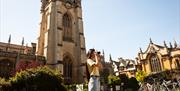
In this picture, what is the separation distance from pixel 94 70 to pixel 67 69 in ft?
103

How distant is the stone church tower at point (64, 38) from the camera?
35.5m

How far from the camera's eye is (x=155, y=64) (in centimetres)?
4281

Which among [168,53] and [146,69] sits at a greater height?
[168,53]

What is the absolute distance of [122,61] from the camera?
56.1m

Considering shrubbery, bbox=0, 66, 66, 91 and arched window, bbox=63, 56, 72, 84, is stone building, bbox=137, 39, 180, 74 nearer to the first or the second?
arched window, bbox=63, 56, 72, 84

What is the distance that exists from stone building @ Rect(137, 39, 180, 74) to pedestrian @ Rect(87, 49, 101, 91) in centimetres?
3676

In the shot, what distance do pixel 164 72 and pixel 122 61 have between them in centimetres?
1804

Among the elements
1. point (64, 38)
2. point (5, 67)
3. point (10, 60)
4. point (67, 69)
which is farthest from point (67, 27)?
point (5, 67)

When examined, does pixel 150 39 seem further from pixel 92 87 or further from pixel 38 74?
pixel 92 87

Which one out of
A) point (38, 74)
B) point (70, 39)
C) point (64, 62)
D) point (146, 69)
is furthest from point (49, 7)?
point (146, 69)

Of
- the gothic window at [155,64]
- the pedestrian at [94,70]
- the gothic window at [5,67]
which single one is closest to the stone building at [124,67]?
the gothic window at [155,64]

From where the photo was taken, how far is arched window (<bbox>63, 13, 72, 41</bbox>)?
39188 mm

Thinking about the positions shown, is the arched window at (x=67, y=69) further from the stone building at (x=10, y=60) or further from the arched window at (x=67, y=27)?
the stone building at (x=10, y=60)

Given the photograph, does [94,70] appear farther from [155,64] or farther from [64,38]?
[155,64]
